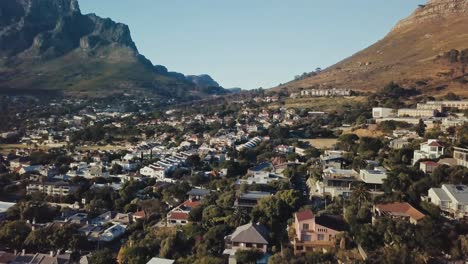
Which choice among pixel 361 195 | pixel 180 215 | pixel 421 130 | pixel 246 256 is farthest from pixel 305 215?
pixel 421 130

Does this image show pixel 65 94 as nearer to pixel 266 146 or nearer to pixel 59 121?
pixel 59 121

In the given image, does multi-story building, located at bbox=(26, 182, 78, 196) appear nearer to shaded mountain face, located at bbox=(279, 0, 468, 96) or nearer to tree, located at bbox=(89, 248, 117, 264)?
tree, located at bbox=(89, 248, 117, 264)

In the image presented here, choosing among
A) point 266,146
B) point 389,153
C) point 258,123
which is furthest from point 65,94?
point 389,153

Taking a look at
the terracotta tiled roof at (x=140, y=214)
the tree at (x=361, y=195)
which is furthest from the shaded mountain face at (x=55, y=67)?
the tree at (x=361, y=195)

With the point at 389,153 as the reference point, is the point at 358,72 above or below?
above

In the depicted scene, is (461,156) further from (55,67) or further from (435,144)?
(55,67)

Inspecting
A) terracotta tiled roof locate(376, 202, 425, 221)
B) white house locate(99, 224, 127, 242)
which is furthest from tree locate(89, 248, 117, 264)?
terracotta tiled roof locate(376, 202, 425, 221)
